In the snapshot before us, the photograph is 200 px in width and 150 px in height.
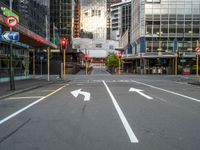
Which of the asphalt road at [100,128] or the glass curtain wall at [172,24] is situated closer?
the asphalt road at [100,128]

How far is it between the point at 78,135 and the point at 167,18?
71907mm

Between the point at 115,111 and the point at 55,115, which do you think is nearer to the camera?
the point at 55,115

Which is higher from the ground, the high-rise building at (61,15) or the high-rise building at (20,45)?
the high-rise building at (61,15)

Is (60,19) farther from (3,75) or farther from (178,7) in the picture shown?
(3,75)

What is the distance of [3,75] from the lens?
3062 centimetres

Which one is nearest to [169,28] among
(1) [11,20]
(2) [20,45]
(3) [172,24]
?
(3) [172,24]

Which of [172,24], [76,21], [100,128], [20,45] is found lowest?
[100,128]

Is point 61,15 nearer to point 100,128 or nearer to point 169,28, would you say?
point 169,28

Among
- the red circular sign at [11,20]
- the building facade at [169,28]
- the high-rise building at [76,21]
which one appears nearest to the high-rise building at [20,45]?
the red circular sign at [11,20]

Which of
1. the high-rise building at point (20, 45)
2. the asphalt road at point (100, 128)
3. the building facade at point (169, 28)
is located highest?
the building facade at point (169, 28)

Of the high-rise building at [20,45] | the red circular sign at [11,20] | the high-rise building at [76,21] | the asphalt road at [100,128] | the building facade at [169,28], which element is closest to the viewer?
the asphalt road at [100,128]

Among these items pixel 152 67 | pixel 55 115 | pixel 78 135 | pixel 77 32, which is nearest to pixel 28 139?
pixel 78 135

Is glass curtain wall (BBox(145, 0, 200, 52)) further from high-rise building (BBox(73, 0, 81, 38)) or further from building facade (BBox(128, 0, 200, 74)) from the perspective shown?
high-rise building (BBox(73, 0, 81, 38))

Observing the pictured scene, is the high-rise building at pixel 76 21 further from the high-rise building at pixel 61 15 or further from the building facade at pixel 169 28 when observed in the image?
the building facade at pixel 169 28
